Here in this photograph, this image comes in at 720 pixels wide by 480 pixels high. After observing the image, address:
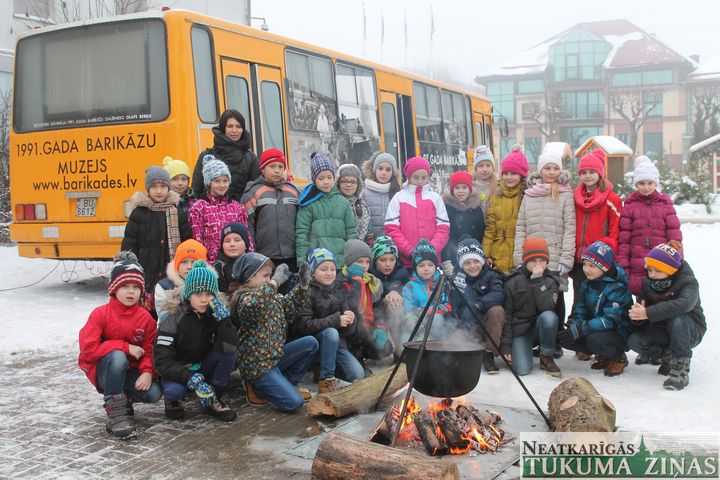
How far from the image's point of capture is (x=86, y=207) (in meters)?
9.78

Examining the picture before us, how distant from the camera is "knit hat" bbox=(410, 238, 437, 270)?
22.4 feet

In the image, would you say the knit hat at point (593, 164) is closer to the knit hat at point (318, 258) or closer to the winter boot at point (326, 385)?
the knit hat at point (318, 258)

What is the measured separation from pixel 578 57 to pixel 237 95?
58.9m

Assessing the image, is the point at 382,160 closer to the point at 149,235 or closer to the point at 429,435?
the point at 149,235

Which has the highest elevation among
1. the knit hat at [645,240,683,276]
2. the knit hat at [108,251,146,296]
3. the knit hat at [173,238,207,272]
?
the knit hat at [173,238,207,272]

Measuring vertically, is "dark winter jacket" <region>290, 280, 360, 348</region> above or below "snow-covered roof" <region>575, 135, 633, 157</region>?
below

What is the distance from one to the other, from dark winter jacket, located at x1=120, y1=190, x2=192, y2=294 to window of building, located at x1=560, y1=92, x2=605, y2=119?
190ft

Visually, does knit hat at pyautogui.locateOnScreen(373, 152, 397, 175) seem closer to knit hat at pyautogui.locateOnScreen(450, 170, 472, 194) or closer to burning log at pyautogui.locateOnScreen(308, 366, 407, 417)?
knit hat at pyautogui.locateOnScreen(450, 170, 472, 194)

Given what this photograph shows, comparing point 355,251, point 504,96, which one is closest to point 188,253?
point 355,251

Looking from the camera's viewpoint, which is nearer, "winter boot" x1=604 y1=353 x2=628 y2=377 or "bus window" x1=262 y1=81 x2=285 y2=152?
"winter boot" x1=604 y1=353 x2=628 y2=377

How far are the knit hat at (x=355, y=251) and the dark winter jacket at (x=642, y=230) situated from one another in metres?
2.25

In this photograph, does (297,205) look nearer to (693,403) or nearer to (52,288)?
(693,403)

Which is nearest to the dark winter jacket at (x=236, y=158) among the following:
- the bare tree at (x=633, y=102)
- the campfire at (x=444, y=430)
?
the campfire at (x=444, y=430)

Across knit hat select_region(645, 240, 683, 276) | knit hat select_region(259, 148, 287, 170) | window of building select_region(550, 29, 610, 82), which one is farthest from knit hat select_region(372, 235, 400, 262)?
window of building select_region(550, 29, 610, 82)
